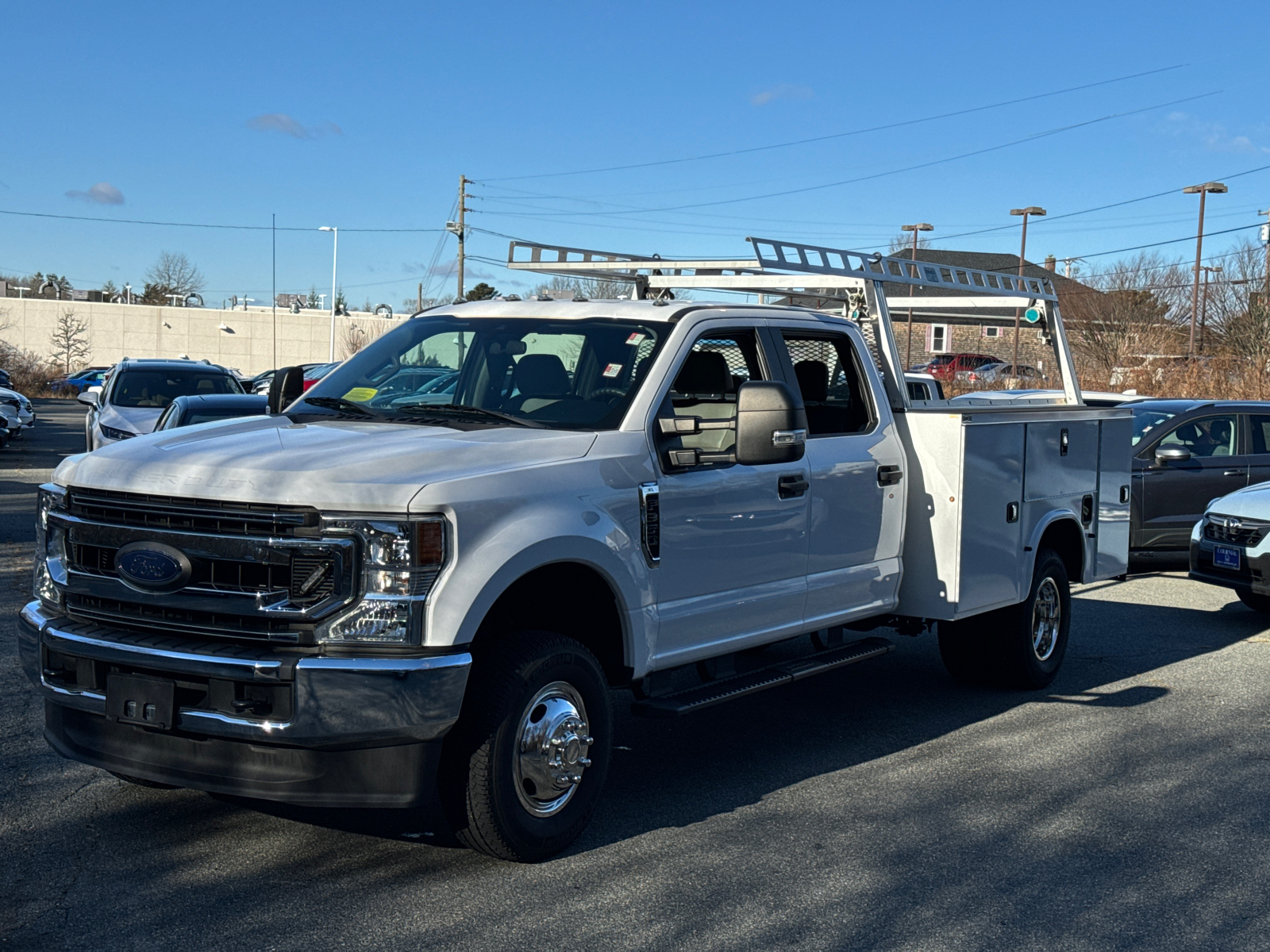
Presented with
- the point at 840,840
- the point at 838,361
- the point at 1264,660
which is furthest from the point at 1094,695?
the point at 840,840

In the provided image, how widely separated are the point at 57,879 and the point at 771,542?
3.15m

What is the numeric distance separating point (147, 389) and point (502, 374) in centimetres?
1275

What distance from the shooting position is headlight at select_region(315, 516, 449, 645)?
14.0ft

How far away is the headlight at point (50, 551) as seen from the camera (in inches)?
189

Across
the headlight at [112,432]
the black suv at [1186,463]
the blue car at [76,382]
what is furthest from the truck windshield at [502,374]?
the blue car at [76,382]

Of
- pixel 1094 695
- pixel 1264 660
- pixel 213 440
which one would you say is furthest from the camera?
pixel 1264 660

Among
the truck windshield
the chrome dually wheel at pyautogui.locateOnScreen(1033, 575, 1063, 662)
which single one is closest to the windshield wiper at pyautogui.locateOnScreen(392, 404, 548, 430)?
the truck windshield

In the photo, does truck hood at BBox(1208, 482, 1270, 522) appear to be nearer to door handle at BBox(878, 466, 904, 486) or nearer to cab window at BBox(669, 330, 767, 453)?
door handle at BBox(878, 466, 904, 486)

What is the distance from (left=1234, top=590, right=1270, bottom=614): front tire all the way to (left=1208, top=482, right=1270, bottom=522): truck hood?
2.37ft

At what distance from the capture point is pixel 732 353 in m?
6.14

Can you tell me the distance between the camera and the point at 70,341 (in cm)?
7412

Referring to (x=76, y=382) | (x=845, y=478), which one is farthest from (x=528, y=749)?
(x=76, y=382)

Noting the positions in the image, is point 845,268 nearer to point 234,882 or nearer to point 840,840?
point 840,840

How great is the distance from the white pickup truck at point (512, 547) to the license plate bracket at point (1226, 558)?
3818 millimetres
